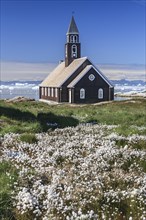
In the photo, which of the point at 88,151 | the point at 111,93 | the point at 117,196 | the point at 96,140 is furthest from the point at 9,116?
the point at 111,93

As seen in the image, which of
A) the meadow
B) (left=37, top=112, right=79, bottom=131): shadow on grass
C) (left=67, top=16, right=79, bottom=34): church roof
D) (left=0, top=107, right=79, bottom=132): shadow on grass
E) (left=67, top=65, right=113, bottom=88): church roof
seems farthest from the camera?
(left=67, top=16, right=79, bottom=34): church roof

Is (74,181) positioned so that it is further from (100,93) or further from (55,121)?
(100,93)

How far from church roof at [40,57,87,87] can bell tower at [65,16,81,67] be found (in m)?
2.51

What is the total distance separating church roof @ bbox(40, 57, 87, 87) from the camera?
8638 centimetres

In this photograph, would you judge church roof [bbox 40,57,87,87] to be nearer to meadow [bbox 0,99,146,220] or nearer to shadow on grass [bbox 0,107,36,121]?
shadow on grass [bbox 0,107,36,121]

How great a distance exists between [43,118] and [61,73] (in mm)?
66466

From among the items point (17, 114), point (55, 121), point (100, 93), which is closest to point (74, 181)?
point (55, 121)

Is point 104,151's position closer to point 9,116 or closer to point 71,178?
point 71,178

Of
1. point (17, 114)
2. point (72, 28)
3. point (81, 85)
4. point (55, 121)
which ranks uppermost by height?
point (72, 28)

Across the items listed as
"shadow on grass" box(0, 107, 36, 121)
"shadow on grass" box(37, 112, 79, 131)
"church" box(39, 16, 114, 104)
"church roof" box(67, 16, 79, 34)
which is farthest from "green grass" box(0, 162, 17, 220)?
"church roof" box(67, 16, 79, 34)

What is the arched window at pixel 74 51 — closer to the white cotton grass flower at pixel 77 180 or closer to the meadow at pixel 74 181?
the meadow at pixel 74 181

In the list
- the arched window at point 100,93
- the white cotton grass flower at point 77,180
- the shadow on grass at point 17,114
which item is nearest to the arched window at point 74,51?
the arched window at point 100,93

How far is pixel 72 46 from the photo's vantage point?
314 ft

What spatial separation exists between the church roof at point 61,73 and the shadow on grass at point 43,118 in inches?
2206
